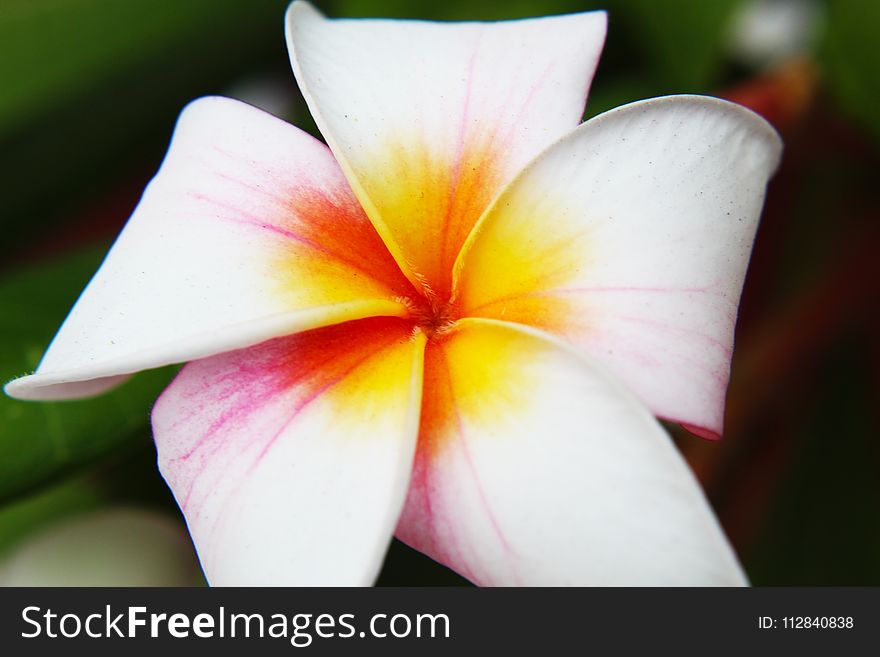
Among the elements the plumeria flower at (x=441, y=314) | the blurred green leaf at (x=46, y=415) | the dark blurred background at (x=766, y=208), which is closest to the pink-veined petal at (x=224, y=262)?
the plumeria flower at (x=441, y=314)

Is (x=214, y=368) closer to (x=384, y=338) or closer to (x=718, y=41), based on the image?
(x=384, y=338)

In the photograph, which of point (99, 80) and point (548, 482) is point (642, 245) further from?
point (99, 80)

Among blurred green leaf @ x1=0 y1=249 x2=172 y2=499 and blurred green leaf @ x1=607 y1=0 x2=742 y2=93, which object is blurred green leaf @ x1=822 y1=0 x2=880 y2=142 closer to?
blurred green leaf @ x1=607 y1=0 x2=742 y2=93

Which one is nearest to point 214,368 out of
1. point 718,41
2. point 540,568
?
point 540,568

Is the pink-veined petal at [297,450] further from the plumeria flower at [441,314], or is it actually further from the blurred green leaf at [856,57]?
the blurred green leaf at [856,57]

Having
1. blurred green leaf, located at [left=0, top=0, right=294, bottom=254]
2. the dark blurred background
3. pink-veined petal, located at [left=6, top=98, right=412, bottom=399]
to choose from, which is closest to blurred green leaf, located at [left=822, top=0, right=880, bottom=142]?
the dark blurred background

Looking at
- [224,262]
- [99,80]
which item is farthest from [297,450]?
[99,80]
